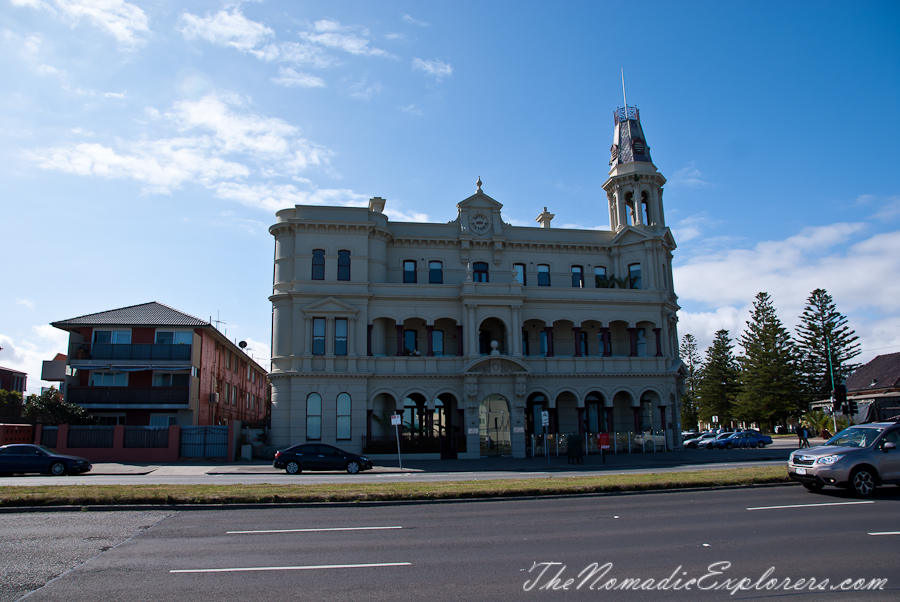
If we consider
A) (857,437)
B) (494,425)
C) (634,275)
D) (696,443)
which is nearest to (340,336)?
(494,425)

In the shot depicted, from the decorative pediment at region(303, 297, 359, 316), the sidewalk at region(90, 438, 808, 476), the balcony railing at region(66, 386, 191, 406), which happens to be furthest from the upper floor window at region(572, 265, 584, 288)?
the balcony railing at region(66, 386, 191, 406)

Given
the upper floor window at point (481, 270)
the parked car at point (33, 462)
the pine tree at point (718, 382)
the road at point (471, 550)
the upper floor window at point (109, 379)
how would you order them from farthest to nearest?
the pine tree at point (718, 382)
the upper floor window at point (481, 270)
the upper floor window at point (109, 379)
the parked car at point (33, 462)
the road at point (471, 550)

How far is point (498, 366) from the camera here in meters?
35.0

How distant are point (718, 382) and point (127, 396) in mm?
62644

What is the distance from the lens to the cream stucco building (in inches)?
1357

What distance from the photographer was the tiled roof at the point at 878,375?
189ft

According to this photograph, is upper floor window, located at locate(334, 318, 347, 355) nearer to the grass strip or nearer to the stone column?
the stone column

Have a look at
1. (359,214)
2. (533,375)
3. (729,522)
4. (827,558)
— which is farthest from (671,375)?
(827,558)

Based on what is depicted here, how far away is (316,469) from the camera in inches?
1038

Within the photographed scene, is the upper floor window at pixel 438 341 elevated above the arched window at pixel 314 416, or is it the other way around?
the upper floor window at pixel 438 341

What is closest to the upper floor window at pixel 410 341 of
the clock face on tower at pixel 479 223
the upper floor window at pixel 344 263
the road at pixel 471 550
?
the upper floor window at pixel 344 263

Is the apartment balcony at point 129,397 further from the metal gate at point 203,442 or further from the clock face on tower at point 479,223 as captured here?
the clock face on tower at point 479,223

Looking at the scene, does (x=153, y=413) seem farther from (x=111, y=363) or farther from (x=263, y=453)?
(x=263, y=453)

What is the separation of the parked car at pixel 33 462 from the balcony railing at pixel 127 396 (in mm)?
10179
